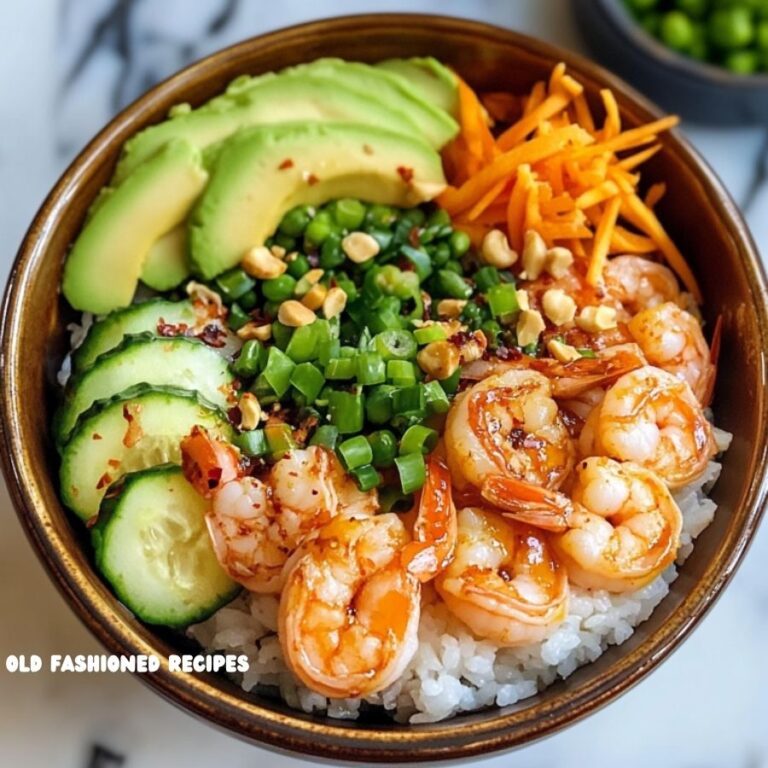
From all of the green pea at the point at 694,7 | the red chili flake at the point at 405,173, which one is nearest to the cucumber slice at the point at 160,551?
the red chili flake at the point at 405,173

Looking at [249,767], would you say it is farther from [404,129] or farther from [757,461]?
[404,129]

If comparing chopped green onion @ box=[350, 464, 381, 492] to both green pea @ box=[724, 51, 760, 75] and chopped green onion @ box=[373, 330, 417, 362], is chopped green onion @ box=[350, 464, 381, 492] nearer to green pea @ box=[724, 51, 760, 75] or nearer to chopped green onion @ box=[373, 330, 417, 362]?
chopped green onion @ box=[373, 330, 417, 362]

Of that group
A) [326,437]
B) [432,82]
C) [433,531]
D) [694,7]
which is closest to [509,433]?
[433,531]

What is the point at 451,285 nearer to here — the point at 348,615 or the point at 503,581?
the point at 503,581

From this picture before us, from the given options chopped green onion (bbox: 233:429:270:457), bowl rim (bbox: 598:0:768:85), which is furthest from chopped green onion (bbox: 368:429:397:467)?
bowl rim (bbox: 598:0:768:85)

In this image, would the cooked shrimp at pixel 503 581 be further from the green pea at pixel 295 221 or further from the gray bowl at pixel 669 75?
the gray bowl at pixel 669 75
